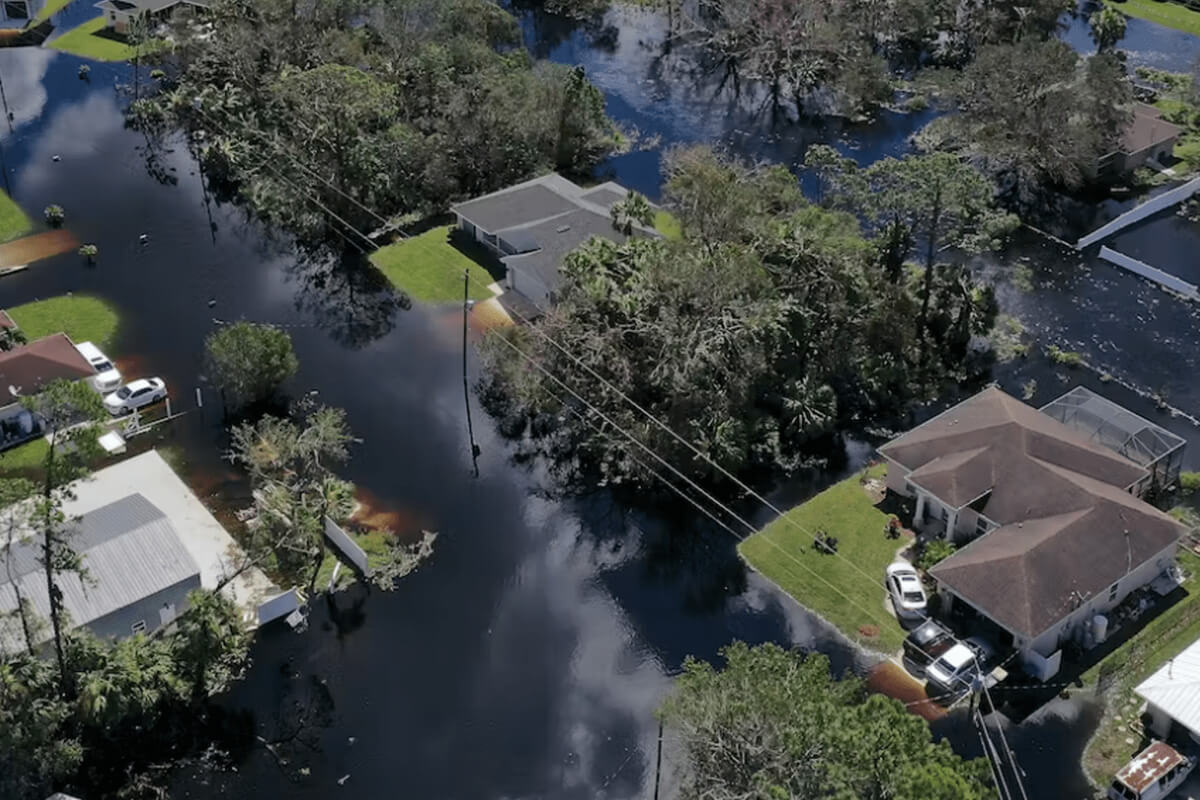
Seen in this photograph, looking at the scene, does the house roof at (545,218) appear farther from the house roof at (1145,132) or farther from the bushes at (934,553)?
the house roof at (1145,132)

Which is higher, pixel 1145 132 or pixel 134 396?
pixel 1145 132

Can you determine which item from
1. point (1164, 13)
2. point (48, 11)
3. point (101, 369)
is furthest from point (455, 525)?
point (1164, 13)

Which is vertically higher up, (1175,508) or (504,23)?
(504,23)

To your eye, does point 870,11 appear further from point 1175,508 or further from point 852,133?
point 1175,508

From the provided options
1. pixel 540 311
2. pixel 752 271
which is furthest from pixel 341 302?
pixel 752 271

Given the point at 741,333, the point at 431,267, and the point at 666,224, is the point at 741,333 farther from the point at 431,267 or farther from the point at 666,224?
the point at 431,267

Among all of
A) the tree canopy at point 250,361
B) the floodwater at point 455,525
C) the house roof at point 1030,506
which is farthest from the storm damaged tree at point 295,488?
the house roof at point 1030,506
